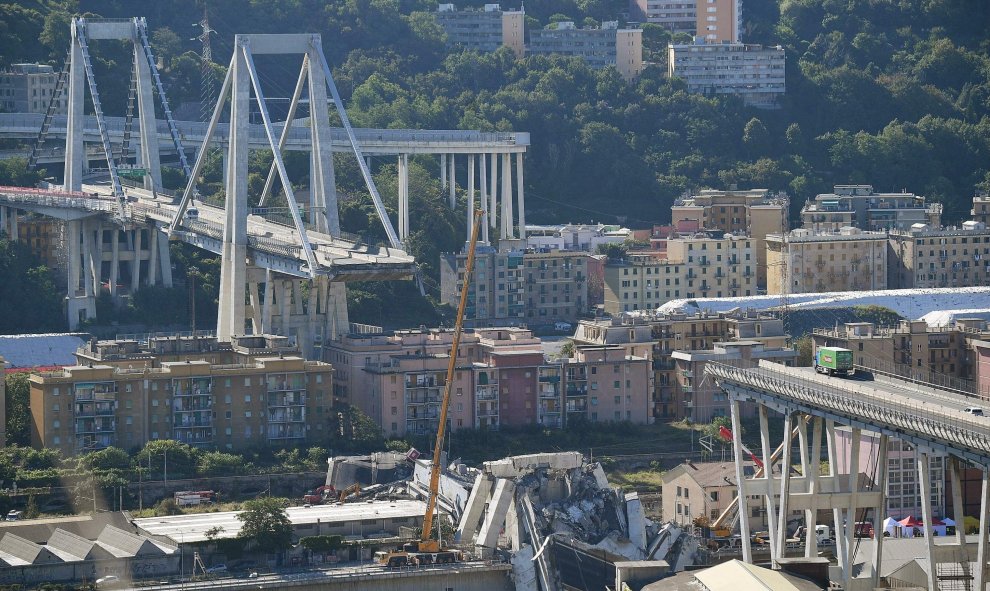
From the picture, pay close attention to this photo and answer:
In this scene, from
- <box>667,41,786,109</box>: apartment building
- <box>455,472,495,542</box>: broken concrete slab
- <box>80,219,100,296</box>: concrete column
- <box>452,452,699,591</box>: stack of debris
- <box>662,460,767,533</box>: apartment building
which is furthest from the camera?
<box>667,41,786,109</box>: apartment building

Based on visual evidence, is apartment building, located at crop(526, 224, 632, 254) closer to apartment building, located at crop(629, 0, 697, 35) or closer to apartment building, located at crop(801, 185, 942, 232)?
apartment building, located at crop(801, 185, 942, 232)

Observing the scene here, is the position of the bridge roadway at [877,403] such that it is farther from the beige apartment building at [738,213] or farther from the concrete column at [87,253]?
the beige apartment building at [738,213]

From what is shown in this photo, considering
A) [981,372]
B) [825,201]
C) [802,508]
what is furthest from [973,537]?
[825,201]

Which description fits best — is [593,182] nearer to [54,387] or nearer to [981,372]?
[981,372]

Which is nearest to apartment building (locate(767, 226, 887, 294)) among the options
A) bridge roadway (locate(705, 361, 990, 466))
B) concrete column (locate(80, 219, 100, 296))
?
concrete column (locate(80, 219, 100, 296))

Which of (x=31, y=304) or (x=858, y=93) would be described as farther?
(x=858, y=93)

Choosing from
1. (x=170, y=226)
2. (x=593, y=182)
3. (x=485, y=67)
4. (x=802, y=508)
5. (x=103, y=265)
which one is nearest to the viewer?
(x=802, y=508)
